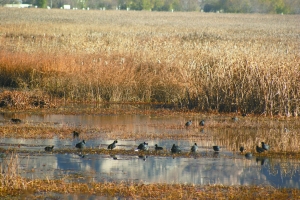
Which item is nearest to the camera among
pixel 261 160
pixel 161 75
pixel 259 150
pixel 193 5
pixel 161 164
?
pixel 161 164

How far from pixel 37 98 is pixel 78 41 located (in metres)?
10.1

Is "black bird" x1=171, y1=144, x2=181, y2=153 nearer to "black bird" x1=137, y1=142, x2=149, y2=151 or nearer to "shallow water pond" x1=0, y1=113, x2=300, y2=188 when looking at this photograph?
"shallow water pond" x1=0, y1=113, x2=300, y2=188

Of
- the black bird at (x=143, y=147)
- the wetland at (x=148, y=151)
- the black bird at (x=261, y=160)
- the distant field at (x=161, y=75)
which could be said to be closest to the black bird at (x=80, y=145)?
the wetland at (x=148, y=151)

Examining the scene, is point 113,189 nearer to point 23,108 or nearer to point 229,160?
point 229,160

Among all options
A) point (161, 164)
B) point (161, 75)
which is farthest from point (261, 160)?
point (161, 75)

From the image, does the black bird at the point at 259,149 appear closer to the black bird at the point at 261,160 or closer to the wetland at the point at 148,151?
the wetland at the point at 148,151

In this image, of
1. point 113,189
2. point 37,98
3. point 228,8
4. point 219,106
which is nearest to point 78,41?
point 37,98

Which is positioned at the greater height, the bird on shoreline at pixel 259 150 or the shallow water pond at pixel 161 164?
the bird on shoreline at pixel 259 150

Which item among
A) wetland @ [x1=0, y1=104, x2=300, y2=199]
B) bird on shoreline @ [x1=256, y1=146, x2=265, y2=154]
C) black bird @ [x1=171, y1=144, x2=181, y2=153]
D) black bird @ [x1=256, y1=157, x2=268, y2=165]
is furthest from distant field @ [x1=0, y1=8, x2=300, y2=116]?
black bird @ [x1=171, y1=144, x2=181, y2=153]

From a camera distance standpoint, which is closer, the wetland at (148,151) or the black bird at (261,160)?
the wetland at (148,151)

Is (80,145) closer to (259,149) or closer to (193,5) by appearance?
(259,149)

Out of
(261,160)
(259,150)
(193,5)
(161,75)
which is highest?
(193,5)

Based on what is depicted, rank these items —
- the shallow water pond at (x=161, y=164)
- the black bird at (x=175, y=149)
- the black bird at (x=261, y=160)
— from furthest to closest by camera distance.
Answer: the black bird at (x=175, y=149) < the black bird at (x=261, y=160) < the shallow water pond at (x=161, y=164)

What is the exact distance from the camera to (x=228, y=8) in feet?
413
